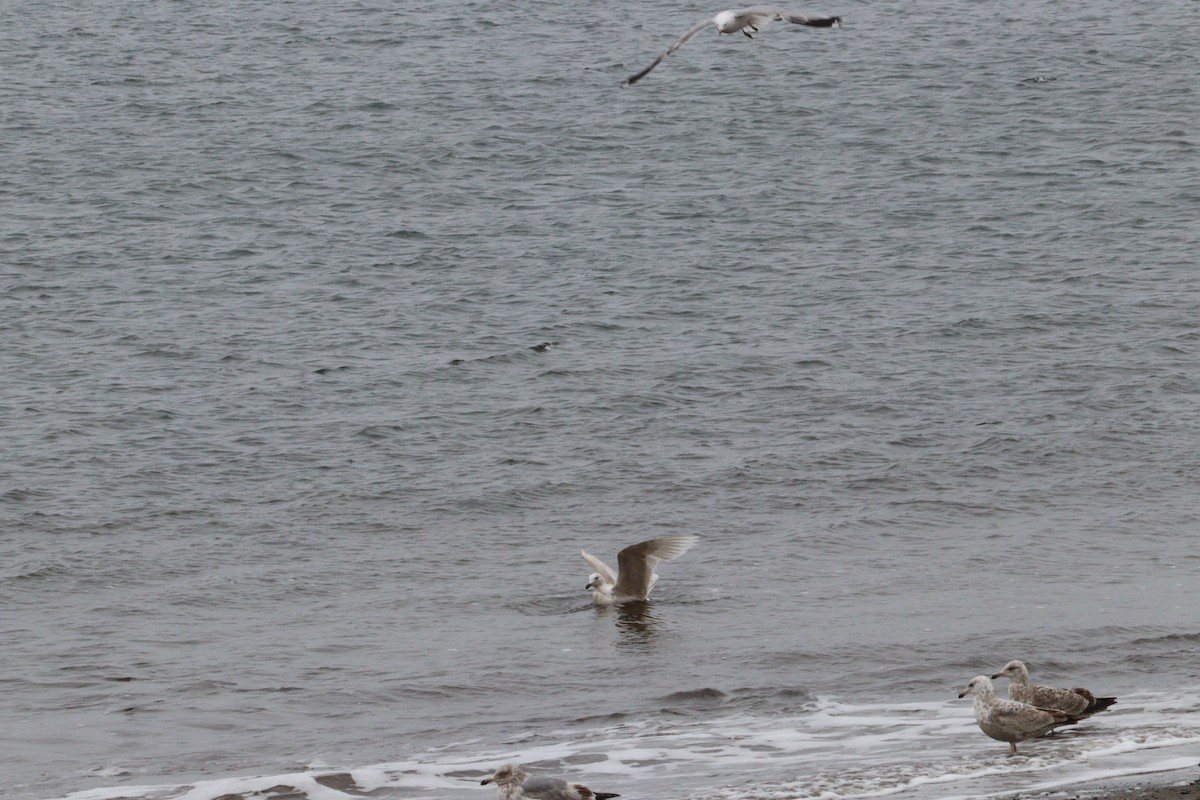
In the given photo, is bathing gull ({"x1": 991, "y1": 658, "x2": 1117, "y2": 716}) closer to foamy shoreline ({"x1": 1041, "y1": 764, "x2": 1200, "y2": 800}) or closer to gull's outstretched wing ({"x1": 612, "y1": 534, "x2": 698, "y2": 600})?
foamy shoreline ({"x1": 1041, "y1": 764, "x2": 1200, "y2": 800})

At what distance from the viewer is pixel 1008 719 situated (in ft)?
40.1

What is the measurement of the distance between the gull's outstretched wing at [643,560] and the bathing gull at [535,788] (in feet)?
20.0

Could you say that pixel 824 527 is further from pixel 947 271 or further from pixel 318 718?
pixel 947 271

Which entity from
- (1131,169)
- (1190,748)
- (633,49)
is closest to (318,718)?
(1190,748)

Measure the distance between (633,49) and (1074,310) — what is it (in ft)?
63.3

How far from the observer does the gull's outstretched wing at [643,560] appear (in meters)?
17.5

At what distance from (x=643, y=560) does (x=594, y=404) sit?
21.8 feet

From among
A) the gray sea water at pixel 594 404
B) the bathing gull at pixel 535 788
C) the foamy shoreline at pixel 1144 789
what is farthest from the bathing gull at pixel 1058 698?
the bathing gull at pixel 535 788

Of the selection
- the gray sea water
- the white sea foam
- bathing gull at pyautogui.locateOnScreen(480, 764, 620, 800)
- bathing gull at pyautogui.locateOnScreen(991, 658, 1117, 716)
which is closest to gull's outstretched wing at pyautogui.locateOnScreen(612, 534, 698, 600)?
the gray sea water

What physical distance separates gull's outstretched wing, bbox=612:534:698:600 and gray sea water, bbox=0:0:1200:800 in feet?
1.24

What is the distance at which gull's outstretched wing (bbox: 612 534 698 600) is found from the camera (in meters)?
17.5

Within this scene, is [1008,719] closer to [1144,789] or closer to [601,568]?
[1144,789]

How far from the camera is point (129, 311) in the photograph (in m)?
28.1

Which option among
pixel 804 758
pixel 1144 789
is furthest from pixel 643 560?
pixel 1144 789
